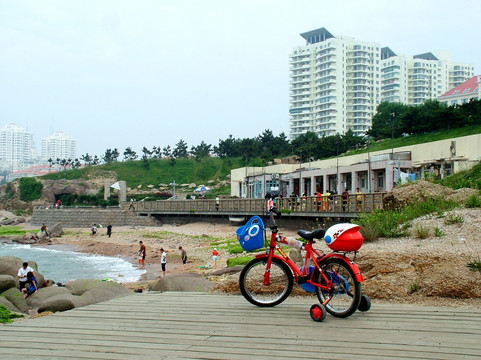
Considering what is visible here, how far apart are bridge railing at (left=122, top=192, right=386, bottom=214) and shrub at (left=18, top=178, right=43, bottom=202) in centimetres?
3658

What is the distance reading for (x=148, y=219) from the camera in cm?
5094

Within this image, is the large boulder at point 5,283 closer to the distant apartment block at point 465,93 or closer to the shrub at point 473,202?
the shrub at point 473,202

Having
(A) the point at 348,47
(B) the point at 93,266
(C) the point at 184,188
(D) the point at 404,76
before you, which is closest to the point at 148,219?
(B) the point at 93,266

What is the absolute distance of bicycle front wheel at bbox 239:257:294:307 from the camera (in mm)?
6621

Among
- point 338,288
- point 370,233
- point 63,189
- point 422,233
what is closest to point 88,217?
point 63,189

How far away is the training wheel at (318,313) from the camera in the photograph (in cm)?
571

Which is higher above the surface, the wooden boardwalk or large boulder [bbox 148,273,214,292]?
the wooden boardwalk

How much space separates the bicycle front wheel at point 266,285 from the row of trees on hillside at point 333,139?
2030 inches

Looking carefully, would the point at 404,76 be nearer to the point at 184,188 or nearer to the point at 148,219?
the point at 184,188

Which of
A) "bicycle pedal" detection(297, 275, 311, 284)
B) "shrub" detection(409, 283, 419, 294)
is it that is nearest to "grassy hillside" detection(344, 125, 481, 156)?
"shrub" detection(409, 283, 419, 294)

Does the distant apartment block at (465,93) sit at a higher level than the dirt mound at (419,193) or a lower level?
higher

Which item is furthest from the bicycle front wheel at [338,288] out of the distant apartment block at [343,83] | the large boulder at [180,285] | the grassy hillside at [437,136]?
the distant apartment block at [343,83]

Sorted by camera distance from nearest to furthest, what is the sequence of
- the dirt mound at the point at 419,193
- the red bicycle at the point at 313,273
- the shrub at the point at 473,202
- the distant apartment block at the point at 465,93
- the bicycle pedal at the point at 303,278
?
1. the red bicycle at the point at 313,273
2. the bicycle pedal at the point at 303,278
3. the shrub at the point at 473,202
4. the dirt mound at the point at 419,193
5. the distant apartment block at the point at 465,93

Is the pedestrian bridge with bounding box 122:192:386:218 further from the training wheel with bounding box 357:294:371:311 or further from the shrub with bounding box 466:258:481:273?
the training wheel with bounding box 357:294:371:311
